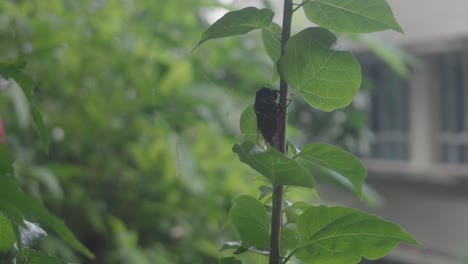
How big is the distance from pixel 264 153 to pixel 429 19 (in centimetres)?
187

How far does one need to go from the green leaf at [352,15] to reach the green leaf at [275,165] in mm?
35

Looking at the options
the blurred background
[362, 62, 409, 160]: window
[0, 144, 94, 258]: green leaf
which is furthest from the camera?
[362, 62, 409, 160]: window

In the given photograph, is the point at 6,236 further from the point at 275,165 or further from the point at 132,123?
the point at 132,123

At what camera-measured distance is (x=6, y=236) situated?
139 mm

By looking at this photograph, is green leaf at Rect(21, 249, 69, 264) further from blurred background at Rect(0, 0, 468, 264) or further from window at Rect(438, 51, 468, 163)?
window at Rect(438, 51, 468, 163)

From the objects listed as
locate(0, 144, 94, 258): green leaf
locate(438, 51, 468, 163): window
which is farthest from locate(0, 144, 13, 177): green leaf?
locate(438, 51, 468, 163): window

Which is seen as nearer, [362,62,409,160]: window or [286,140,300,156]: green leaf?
[286,140,300,156]: green leaf

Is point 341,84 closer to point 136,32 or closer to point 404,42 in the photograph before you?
point 136,32

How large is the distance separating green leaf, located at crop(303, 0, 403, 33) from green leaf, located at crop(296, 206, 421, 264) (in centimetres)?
4

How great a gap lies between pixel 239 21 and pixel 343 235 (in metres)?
0.05

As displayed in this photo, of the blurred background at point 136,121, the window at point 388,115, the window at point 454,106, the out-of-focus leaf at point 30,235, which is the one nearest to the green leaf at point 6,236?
the out-of-focus leaf at point 30,235

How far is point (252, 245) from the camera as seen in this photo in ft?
0.49

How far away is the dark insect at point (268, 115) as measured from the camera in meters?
0.14

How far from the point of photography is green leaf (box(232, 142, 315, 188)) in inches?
5.0
